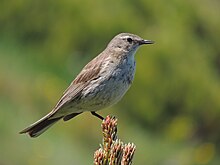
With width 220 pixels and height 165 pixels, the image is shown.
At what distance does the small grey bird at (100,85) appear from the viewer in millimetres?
6816

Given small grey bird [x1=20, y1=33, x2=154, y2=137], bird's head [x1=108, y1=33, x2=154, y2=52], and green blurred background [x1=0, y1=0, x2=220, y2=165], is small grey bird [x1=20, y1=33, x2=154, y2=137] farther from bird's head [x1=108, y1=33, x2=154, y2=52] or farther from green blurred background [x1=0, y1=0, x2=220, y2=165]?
green blurred background [x1=0, y1=0, x2=220, y2=165]

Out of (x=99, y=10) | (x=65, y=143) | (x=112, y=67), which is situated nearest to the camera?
(x=112, y=67)

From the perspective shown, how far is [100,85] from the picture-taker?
6.98m

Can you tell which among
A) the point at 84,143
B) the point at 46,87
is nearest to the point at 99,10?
the point at 46,87

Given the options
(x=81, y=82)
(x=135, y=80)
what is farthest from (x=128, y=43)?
(x=135, y=80)

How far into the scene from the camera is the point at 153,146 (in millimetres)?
12352

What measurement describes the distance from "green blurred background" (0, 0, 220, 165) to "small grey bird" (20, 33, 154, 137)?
148 inches

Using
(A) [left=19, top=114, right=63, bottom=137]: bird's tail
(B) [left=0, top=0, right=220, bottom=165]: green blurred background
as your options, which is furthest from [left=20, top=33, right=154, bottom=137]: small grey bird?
(B) [left=0, top=0, right=220, bottom=165]: green blurred background

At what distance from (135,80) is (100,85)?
20.9 feet

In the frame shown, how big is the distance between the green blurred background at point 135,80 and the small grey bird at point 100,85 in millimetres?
3751

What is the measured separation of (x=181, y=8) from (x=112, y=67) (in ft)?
28.3

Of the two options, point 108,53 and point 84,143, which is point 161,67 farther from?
point 108,53

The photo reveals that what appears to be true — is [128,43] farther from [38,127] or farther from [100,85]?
[38,127]

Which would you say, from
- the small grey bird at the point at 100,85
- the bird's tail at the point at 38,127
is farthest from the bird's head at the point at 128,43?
the bird's tail at the point at 38,127
